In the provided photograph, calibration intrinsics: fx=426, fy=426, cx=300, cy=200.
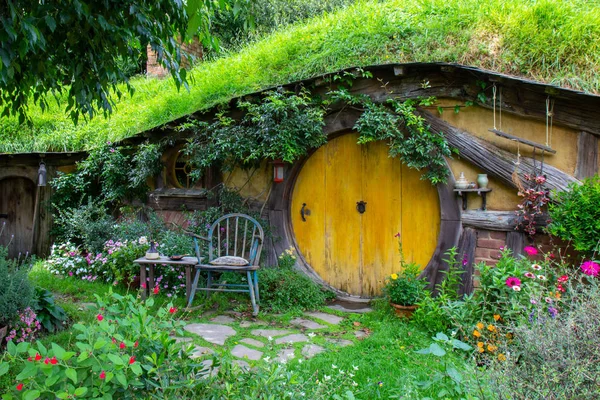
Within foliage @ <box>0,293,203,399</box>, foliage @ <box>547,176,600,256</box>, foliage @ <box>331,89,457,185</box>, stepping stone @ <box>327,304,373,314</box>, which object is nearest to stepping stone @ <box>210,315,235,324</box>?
stepping stone @ <box>327,304,373,314</box>

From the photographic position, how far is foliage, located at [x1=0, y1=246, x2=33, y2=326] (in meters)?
3.29

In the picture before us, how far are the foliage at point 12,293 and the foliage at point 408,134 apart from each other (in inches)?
129

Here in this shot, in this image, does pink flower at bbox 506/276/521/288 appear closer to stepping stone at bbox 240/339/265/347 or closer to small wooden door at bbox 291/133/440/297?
small wooden door at bbox 291/133/440/297

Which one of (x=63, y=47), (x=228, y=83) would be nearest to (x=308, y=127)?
(x=228, y=83)

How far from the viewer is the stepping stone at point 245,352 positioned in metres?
3.22

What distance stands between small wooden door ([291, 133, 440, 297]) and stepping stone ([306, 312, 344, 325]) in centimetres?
69

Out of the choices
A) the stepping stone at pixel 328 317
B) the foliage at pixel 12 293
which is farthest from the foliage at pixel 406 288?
the foliage at pixel 12 293

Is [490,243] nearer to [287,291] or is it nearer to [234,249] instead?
[287,291]

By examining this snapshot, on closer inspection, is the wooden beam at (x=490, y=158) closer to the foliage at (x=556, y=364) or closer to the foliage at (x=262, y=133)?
the foliage at (x=262, y=133)

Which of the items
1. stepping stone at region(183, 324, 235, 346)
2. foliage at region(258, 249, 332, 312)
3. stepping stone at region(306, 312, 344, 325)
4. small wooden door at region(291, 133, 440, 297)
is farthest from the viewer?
small wooden door at region(291, 133, 440, 297)

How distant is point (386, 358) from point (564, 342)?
1654 millimetres

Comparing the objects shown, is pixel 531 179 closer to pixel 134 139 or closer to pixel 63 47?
pixel 63 47

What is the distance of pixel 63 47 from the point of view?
2.90 m

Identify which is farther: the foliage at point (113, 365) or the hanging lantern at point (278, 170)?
the hanging lantern at point (278, 170)
